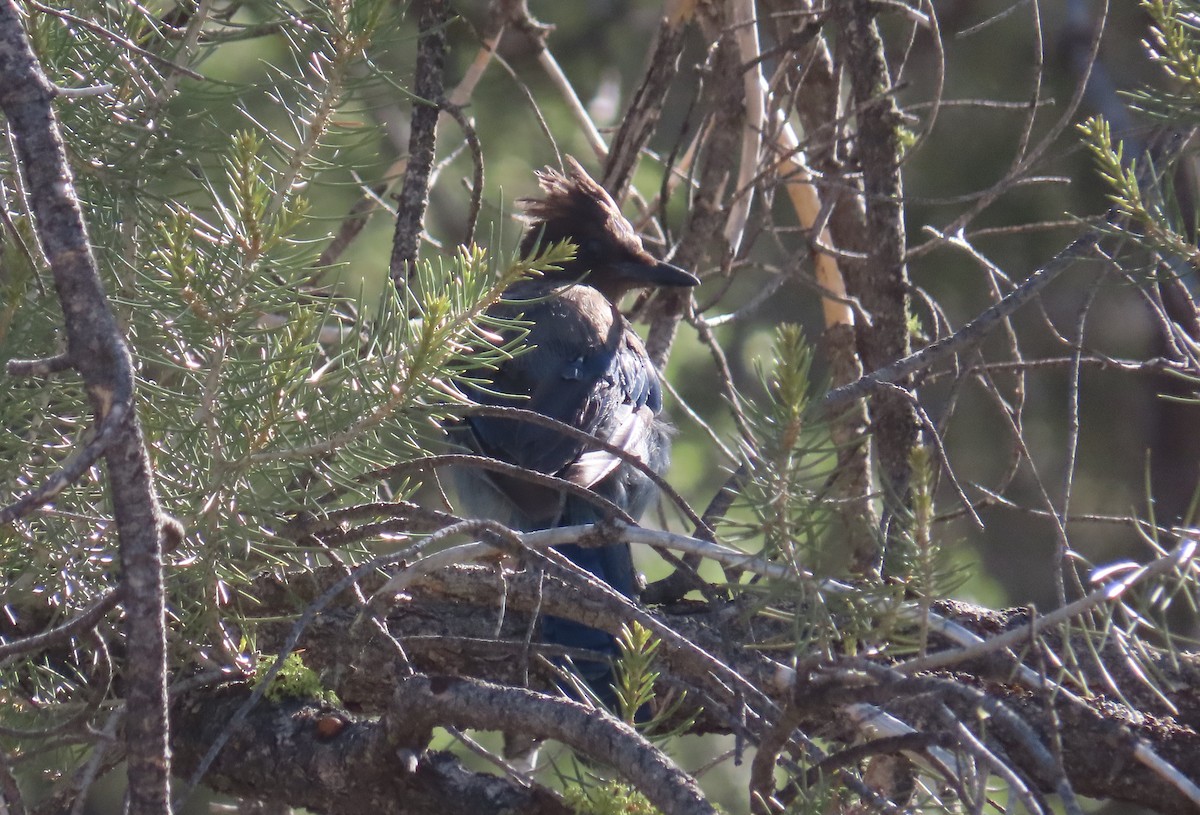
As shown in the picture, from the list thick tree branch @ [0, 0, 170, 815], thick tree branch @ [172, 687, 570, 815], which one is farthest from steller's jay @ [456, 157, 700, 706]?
thick tree branch @ [0, 0, 170, 815]

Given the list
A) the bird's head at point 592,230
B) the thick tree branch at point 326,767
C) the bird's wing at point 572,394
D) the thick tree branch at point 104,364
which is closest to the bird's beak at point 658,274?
the bird's head at point 592,230

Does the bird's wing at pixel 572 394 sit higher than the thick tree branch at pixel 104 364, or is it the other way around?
the thick tree branch at pixel 104 364

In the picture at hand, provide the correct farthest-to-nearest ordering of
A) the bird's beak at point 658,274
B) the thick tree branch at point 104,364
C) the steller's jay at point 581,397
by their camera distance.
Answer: the bird's beak at point 658,274
the steller's jay at point 581,397
the thick tree branch at point 104,364

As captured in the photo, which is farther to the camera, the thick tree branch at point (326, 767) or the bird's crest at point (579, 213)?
the bird's crest at point (579, 213)

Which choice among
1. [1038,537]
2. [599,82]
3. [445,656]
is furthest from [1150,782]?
[1038,537]

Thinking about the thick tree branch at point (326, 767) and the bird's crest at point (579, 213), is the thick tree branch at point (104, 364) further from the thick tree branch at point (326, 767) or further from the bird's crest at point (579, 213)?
the bird's crest at point (579, 213)

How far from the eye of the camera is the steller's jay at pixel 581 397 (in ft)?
10.9

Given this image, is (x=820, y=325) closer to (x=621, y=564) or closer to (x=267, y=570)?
(x=621, y=564)

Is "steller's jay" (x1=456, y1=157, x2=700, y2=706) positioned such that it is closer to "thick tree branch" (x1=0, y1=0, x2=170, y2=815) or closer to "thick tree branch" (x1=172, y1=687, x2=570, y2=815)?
"thick tree branch" (x1=172, y1=687, x2=570, y2=815)

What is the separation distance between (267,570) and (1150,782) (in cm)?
148

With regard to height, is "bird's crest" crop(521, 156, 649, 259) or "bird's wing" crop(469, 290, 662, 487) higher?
"bird's crest" crop(521, 156, 649, 259)

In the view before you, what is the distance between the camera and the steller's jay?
331 cm

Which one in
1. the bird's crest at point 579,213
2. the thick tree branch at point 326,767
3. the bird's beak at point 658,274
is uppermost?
the bird's crest at point 579,213

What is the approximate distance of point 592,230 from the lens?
4.46 metres
